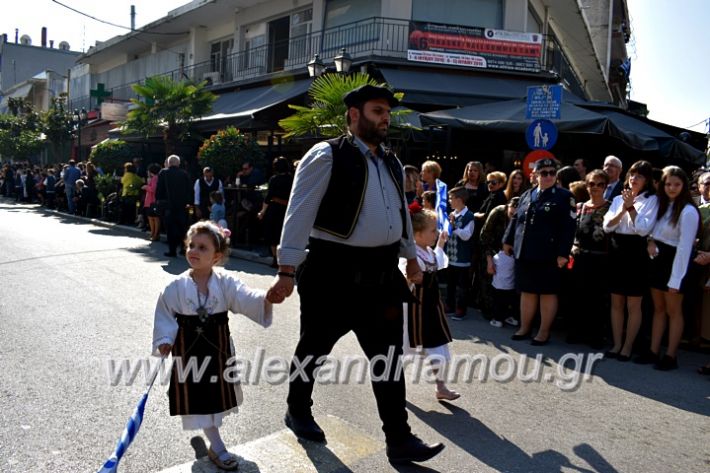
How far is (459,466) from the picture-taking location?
141 inches

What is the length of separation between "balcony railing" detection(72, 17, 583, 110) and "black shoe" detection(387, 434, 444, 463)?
1461 cm

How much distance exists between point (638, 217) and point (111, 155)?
16.7m

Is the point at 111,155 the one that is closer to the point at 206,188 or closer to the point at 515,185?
the point at 206,188

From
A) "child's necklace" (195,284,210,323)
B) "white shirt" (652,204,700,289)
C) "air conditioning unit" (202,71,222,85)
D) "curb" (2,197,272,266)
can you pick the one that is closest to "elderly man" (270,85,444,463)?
"child's necklace" (195,284,210,323)

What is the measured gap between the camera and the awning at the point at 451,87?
15.9m

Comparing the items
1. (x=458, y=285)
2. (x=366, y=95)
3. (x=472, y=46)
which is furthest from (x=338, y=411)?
(x=472, y=46)

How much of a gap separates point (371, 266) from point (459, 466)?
1225mm

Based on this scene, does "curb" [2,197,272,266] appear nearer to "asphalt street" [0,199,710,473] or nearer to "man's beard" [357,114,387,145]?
Answer: "asphalt street" [0,199,710,473]

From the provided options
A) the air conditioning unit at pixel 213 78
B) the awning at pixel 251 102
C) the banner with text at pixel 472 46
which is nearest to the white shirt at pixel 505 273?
the awning at pixel 251 102

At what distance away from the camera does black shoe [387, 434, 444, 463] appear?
11.4 feet

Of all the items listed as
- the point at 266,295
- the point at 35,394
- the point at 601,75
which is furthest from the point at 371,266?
the point at 601,75

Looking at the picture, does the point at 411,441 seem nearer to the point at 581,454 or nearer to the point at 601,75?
the point at 581,454

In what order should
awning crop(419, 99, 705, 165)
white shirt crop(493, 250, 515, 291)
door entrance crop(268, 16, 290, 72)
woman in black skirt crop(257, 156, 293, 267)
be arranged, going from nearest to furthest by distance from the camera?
white shirt crop(493, 250, 515, 291)
awning crop(419, 99, 705, 165)
woman in black skirt crop(257, 156, 293, 267)
door entrance crop(268, 16, 290, 72)

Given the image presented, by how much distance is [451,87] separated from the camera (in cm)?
1639
